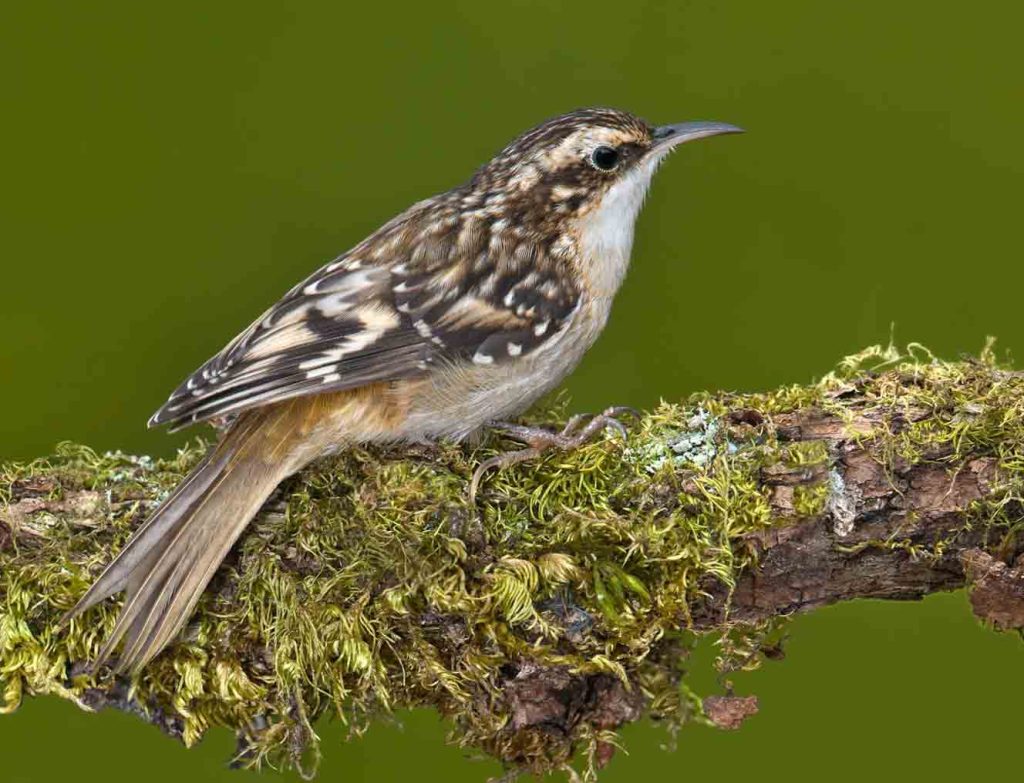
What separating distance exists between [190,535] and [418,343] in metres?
0.61

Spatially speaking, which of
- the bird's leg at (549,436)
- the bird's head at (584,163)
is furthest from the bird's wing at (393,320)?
the bird's leg at (549,436)

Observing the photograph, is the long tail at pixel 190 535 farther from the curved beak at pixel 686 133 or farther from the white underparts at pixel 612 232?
the curved beak at pixel 686 133

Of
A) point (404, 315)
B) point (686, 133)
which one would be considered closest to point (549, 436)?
point (404, 315)

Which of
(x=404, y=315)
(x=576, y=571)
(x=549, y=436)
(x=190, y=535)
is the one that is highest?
(x=404, y=315)

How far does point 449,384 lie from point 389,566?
48 cm

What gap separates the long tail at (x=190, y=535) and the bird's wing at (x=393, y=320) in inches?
3.5

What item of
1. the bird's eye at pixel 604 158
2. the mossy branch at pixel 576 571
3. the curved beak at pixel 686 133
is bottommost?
the mossy branch at pixel 576 571

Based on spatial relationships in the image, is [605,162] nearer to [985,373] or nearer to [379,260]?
[379,260]

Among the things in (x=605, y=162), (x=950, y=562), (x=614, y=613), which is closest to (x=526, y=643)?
(x=614, y=613)

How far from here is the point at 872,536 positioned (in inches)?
76.7

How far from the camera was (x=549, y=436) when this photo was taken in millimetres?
2182

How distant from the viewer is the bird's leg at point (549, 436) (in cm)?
214

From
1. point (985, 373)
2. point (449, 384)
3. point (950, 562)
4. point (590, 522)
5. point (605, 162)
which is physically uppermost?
point (605, 162)

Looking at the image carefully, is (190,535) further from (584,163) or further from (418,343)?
(584,163)
